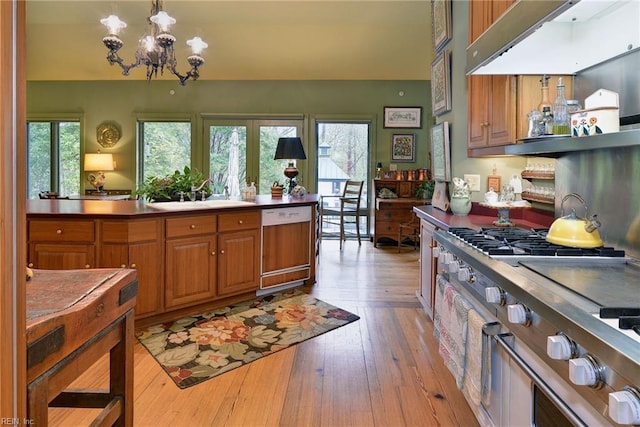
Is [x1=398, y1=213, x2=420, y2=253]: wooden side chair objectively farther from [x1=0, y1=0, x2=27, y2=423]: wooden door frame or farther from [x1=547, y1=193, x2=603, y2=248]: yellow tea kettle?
[x1=0, y1=0, x2=27, y2=423]: wooden door frame

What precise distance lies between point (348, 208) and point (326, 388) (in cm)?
502

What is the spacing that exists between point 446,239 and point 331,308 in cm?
170

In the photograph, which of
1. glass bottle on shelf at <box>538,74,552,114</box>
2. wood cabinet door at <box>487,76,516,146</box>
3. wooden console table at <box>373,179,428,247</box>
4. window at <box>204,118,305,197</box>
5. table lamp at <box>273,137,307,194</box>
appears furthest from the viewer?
window at <box>204,118,305,197</box>

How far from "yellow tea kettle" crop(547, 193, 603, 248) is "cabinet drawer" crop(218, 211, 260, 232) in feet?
8.19

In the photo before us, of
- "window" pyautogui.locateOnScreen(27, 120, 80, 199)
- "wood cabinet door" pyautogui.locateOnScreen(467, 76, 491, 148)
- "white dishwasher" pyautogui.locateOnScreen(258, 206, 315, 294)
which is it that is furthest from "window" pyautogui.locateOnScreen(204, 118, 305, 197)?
"wood cabinet door" pyautogui.locateOnScreen(467, 76, 491, 148)

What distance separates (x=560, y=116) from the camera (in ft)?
6.09

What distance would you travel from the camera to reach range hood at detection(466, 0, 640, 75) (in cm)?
151

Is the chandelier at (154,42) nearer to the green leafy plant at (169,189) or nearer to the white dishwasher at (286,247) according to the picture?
the green leafy plant at (169,189)

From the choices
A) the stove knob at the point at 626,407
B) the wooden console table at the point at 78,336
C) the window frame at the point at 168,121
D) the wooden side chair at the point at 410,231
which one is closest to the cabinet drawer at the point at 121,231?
the wooden console table at the point at 78,336

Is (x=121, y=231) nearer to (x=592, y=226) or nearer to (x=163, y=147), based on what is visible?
(x=592, y=226)

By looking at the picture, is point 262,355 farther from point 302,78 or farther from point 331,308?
point 302,78

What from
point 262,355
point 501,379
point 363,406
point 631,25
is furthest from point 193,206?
point 631,25

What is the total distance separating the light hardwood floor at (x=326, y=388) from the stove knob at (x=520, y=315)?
0.98 m

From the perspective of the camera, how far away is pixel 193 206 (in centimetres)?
331
